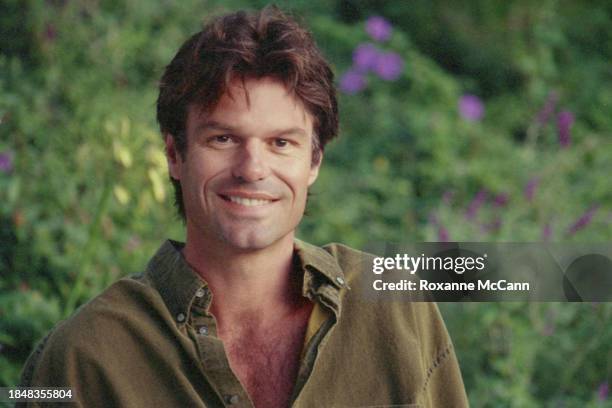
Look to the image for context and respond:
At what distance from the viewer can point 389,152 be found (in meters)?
4.14

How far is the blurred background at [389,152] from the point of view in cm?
306

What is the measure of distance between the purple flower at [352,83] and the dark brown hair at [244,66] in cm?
235

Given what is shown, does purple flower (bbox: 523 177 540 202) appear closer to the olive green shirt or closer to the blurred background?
the blurred background

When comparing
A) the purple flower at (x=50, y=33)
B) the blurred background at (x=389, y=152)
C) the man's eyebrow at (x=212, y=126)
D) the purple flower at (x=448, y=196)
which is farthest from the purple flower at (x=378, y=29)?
the man's eyebrow at (x=212, y=126)

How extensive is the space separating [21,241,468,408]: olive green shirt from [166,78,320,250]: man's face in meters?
0.12

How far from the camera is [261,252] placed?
6.21 ft

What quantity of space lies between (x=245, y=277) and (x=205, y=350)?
0.53 feet

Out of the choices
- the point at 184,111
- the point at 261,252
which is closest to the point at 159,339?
the point at 261,252

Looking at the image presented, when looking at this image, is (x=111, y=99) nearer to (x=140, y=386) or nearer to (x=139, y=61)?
(x=139, y=61)

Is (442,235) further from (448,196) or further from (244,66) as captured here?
(244,66)

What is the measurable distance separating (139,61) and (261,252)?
2.23m

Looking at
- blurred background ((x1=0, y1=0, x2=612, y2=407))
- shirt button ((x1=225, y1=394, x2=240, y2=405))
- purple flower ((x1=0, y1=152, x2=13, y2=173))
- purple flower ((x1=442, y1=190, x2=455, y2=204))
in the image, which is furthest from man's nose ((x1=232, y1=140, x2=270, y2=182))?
purple flower ((x1=442, y1=190, x2=455, y2=204))

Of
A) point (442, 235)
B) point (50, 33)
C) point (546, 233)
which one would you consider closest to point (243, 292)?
point (442, 235)

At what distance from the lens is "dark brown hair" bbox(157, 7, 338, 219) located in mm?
1837
